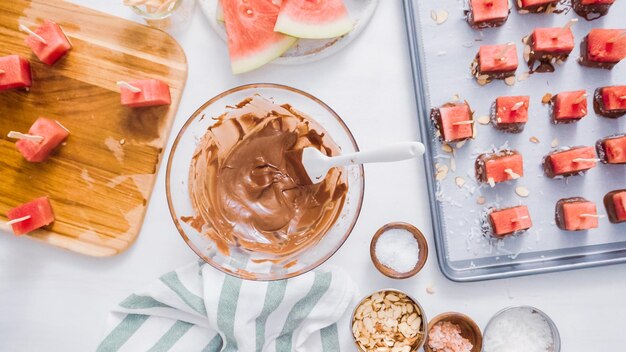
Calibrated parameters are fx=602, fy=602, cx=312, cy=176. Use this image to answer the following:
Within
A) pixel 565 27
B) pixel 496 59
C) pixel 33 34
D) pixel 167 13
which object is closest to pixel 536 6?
pixel 565 27

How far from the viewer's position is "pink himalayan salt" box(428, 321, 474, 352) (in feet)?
5.79

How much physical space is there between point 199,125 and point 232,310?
562mm

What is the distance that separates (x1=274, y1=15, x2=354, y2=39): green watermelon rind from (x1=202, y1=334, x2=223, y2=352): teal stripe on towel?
0.93 m

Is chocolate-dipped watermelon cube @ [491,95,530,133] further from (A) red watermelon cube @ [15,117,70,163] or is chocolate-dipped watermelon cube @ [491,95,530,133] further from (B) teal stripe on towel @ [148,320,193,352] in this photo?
(A) red watermelon cube @ [15,117,70,163]

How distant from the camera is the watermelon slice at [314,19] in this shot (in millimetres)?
1710

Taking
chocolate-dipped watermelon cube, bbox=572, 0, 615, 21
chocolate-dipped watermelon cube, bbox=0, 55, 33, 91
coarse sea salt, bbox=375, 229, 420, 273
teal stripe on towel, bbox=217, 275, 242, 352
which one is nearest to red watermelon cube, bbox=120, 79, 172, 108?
chocolate-dipped watermelon cube, bbox=0, 55, 33, 91

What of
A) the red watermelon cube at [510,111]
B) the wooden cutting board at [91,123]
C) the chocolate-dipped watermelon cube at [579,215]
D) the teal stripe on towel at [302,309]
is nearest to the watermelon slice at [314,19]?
the wooden cutting board at [91,123]

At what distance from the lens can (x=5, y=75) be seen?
1.76 metres

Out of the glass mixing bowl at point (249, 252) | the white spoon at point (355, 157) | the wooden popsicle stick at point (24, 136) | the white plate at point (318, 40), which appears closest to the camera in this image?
the white spoon at point (355, 157)

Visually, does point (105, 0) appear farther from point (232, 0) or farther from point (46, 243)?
point (46, 243)

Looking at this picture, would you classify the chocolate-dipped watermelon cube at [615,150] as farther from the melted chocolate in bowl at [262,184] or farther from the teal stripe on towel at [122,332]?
the teal stripe on towel at [122,332]

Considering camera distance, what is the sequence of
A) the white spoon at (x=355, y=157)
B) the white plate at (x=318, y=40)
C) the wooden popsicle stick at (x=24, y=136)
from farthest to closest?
the white plate at (x=318, y=40)
the wooden popsicle stick at (x=24, y=136)
the white spoon at (x=355, y=157)

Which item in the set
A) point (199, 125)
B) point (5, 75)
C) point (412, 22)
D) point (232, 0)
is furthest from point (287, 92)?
point (5, 75)

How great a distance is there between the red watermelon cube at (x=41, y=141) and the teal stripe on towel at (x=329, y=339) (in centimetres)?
98
